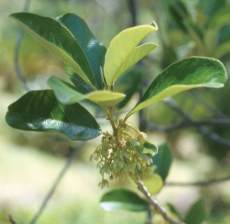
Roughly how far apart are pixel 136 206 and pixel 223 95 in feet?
18.8

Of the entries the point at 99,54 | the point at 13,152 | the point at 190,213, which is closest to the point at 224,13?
the point at 190,213

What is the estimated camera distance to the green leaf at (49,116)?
30.4 inches

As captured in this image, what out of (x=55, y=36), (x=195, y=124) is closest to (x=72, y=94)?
(x=55, y=36)

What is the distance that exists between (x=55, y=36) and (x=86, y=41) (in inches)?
6.0

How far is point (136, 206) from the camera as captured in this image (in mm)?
1107

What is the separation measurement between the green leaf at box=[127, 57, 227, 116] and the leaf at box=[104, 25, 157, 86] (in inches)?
1.5

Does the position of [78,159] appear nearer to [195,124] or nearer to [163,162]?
[195,124]

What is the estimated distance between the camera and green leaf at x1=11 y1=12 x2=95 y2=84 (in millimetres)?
707

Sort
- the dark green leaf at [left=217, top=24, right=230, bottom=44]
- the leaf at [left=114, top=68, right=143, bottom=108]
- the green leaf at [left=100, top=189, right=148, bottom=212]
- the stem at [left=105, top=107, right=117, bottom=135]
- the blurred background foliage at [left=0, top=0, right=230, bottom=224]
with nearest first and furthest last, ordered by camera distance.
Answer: the stem at [left=105, top=107, right=117, bottom=135]
the green leaf at [left=100, top=189, right=148, bottom=212]
the leaf at [left=114, top=68, right=143, bottom=108]
the dark green leaf at [left=217, top=24, right=230, bottom=44]
the blurred background foliage at [left=0, top=0, right=230, bottom=224]

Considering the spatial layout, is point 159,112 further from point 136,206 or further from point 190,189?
point 136,206

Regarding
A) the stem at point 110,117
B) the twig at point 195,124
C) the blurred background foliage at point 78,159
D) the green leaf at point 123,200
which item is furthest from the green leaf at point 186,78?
the blurred background foliage at point 78,159

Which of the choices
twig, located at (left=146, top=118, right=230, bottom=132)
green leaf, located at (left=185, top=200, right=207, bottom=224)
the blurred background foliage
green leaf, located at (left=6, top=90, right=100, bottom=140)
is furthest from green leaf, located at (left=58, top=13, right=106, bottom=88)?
the blurred background foliage

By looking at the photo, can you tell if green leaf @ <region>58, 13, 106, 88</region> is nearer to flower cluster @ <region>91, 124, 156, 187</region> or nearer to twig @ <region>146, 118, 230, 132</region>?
flower cluster @ <region>91, 124, 156, 187</region>

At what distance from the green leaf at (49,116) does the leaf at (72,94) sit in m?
0.11
